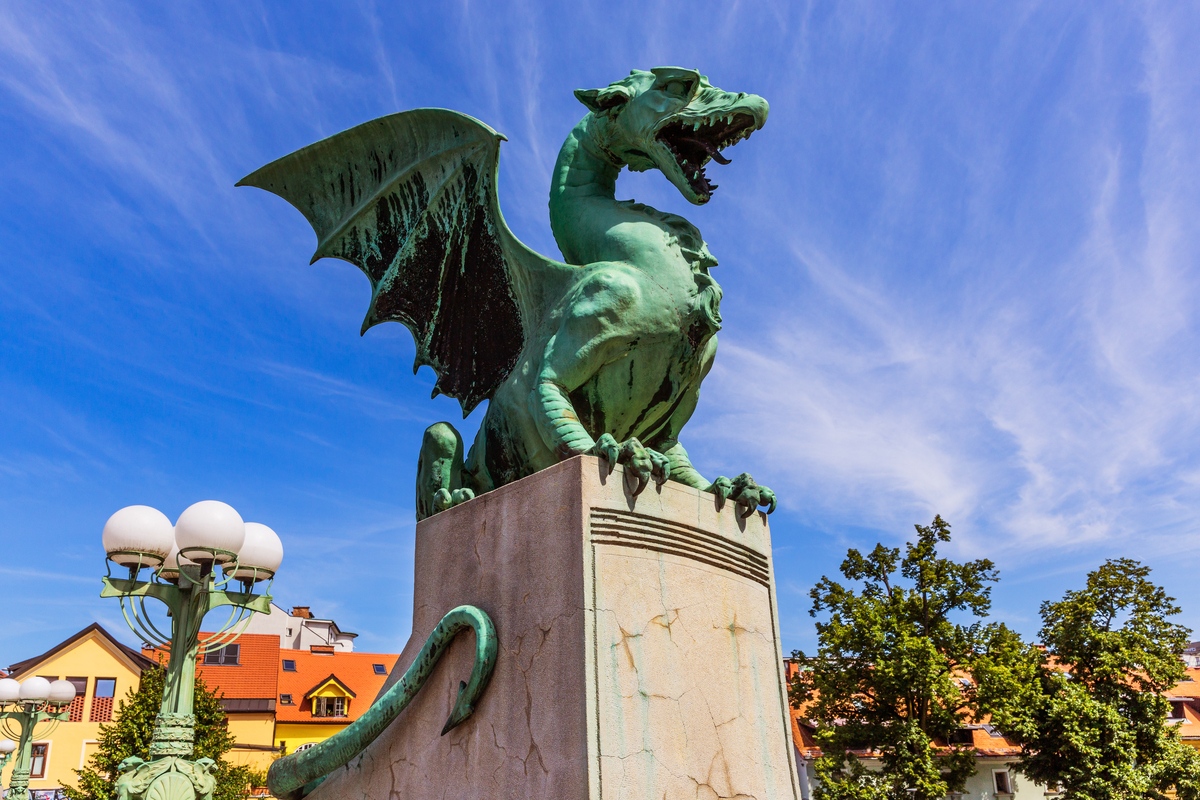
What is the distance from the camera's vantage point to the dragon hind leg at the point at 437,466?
5082mm

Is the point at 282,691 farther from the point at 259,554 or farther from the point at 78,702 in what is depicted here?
the point at 259,554

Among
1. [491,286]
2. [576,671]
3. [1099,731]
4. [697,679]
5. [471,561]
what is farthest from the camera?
[1099,731]

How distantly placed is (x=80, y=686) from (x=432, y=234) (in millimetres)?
35910

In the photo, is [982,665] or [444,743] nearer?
[444,743]

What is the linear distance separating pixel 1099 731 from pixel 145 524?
73.6ft

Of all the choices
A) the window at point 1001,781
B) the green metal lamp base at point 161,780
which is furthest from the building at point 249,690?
the green metal lamp base at point 161,780

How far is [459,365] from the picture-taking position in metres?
5.81

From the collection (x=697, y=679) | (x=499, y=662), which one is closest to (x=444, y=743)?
(x=499, y=662)

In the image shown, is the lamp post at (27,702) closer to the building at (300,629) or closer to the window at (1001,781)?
the building at (300,629)

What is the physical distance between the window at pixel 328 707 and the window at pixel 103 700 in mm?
7272

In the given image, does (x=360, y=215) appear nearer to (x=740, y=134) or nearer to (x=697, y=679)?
(x=740, y=134)

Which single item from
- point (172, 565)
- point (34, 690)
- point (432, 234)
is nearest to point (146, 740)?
point (34, 690)

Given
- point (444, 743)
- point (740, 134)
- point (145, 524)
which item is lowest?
point (444, 743)

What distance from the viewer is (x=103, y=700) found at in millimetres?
34562
